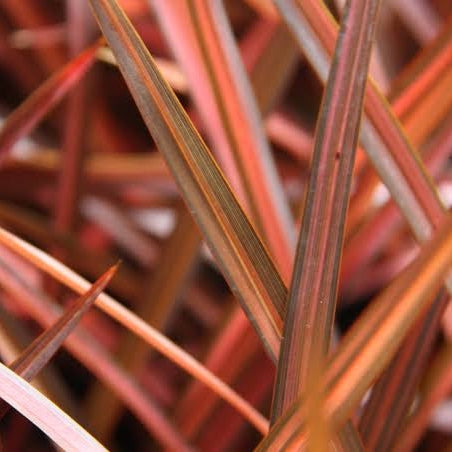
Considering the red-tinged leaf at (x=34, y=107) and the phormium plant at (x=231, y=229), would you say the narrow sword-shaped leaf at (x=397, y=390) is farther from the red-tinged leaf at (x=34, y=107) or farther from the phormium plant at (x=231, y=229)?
the red-tinged leaf at (x=34, y=107)

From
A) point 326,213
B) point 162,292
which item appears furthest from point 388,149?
point 162,292

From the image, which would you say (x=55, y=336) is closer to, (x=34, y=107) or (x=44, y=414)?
(x=44, y=414)

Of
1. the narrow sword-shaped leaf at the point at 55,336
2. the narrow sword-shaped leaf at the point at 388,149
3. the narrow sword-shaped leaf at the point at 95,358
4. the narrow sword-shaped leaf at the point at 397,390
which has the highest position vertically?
the narrow sword-shaped leaf at the point at 388,149

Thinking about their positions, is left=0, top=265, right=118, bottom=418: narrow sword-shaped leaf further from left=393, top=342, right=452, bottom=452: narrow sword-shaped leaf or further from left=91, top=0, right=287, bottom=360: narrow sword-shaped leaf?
Result: left=393, top=342, right=452, bottom=452: narrow sword-shaped leaf

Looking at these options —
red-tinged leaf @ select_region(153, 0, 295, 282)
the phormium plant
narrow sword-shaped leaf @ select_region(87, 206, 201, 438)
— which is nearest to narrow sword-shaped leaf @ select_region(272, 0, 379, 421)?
the phormium plant

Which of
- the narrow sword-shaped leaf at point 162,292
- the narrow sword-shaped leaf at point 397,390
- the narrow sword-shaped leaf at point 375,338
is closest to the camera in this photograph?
the narrow sword-shaped leaf at point 375,338

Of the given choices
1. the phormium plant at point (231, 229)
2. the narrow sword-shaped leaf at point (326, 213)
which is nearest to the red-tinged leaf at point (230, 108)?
the phormium plant at point (231, 229)
